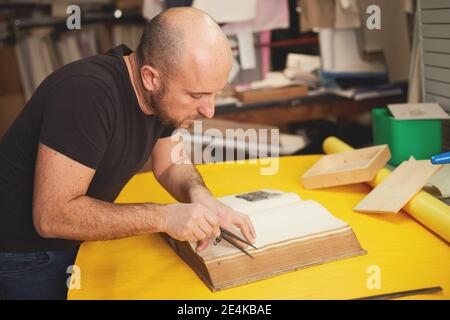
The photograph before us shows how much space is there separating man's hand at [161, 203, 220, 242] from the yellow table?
0.09 m

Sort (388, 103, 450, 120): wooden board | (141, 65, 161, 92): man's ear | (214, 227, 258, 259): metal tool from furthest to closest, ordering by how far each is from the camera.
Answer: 1. (388, 103, 450, 120): wooden board
2. (141, 65, 161, 92): man's ear
3. (214, 227, 258, 259): metal tool

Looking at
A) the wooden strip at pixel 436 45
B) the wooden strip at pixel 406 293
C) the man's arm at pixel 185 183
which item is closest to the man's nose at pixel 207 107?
the man's arm at pixel 185 183

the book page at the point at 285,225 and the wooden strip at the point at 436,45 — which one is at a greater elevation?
the wooden strip at the point at 436,45

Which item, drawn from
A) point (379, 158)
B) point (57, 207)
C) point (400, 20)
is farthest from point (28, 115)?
point (400, 20)

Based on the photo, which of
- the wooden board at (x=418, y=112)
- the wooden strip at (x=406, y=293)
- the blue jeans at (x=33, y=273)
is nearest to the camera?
the wooden strip at (x=406, y=293)

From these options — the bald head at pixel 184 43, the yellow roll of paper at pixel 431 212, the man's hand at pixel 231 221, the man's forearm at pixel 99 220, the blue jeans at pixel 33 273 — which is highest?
the bald head at pixel 184 43

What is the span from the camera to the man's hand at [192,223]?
1175 millimetres

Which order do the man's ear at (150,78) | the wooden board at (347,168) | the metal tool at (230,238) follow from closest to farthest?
the metal tool at (230,238)
the man's ear at (150,78)
the wooden board at (347,168)


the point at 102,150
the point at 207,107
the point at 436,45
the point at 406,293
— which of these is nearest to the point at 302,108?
the point at 436,45

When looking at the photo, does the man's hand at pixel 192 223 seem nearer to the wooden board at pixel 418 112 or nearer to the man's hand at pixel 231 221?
the man's hand at pixel 231 221

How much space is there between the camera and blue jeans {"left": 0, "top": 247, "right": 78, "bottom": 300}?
145cm

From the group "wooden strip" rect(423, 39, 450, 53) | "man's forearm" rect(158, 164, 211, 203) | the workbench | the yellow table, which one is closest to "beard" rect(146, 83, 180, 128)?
"man's forearm" rect(158, 164, 211, 203)

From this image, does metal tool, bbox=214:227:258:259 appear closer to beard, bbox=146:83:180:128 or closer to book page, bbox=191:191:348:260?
book page, bbox=191:191:348:260
